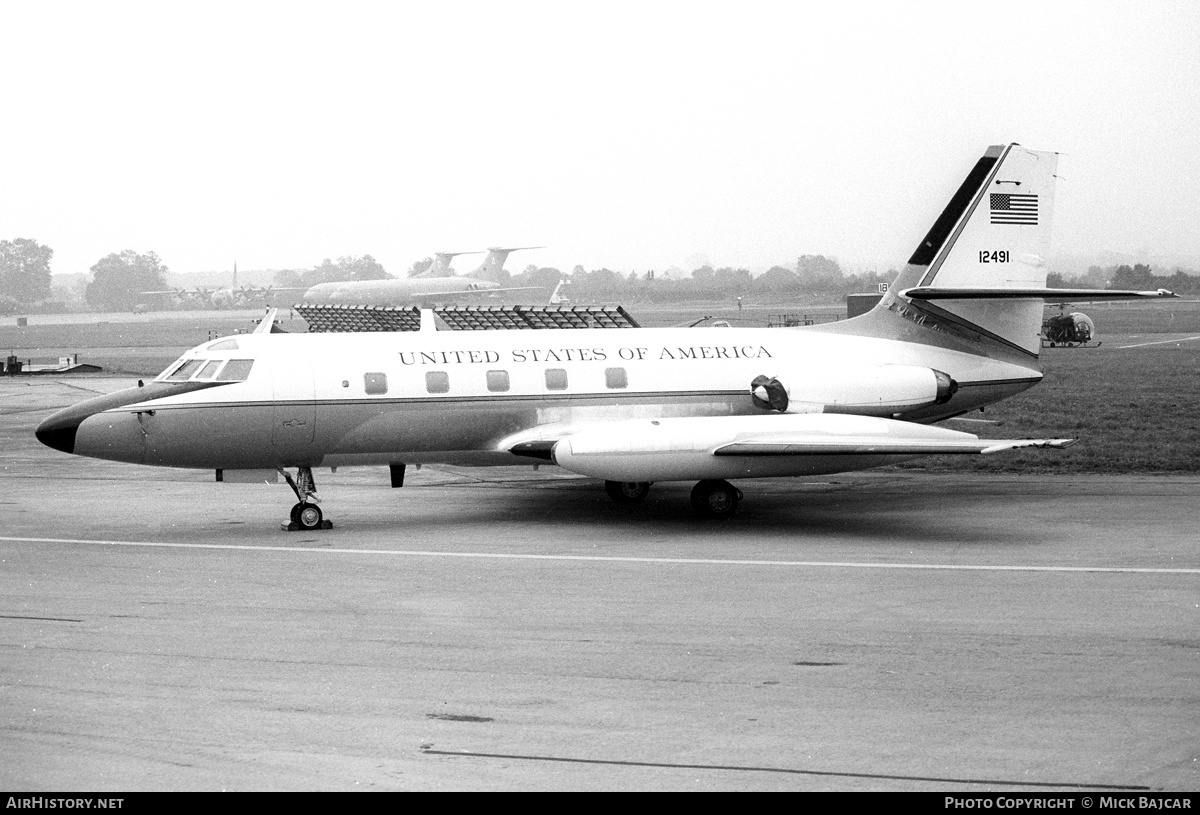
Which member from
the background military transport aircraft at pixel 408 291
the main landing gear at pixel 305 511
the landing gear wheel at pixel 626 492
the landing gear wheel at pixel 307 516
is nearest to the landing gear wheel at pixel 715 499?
the landing gear wheel at pixel 626 492

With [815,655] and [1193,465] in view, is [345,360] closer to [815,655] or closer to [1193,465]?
[815,655]

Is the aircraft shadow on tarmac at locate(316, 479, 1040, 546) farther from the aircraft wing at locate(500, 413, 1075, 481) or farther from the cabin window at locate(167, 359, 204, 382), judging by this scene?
the cabin window at locate(167, 359, 204, 382)

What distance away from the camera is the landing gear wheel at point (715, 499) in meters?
18.5

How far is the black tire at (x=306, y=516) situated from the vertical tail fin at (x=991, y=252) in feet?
30.4

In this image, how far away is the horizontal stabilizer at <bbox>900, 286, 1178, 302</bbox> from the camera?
62.1 feet

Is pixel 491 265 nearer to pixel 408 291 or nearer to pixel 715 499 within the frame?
pixel 408 291

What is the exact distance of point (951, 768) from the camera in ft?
26.0

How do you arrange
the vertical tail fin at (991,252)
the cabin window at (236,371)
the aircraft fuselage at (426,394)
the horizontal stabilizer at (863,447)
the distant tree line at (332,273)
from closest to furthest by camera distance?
the horizontal stabilizer at (863,447) < the aircraft fuselage at (426,394) < the cabin window at (236,371) < the vertical tail fin at (991,252) < the distant tree line at (332,273)

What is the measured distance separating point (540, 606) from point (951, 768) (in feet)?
18.1

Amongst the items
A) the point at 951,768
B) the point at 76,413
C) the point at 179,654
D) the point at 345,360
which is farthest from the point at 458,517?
the point at 951,768

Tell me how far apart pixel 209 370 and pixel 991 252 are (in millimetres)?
11896

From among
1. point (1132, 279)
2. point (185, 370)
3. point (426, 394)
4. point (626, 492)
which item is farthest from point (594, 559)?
point (1132, 279)

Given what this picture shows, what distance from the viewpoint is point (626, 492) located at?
2044 cm

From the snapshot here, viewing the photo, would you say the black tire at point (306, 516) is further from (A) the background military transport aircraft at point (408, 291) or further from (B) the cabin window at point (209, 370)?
(A) the background military transport aircraft at point (408, 291)
